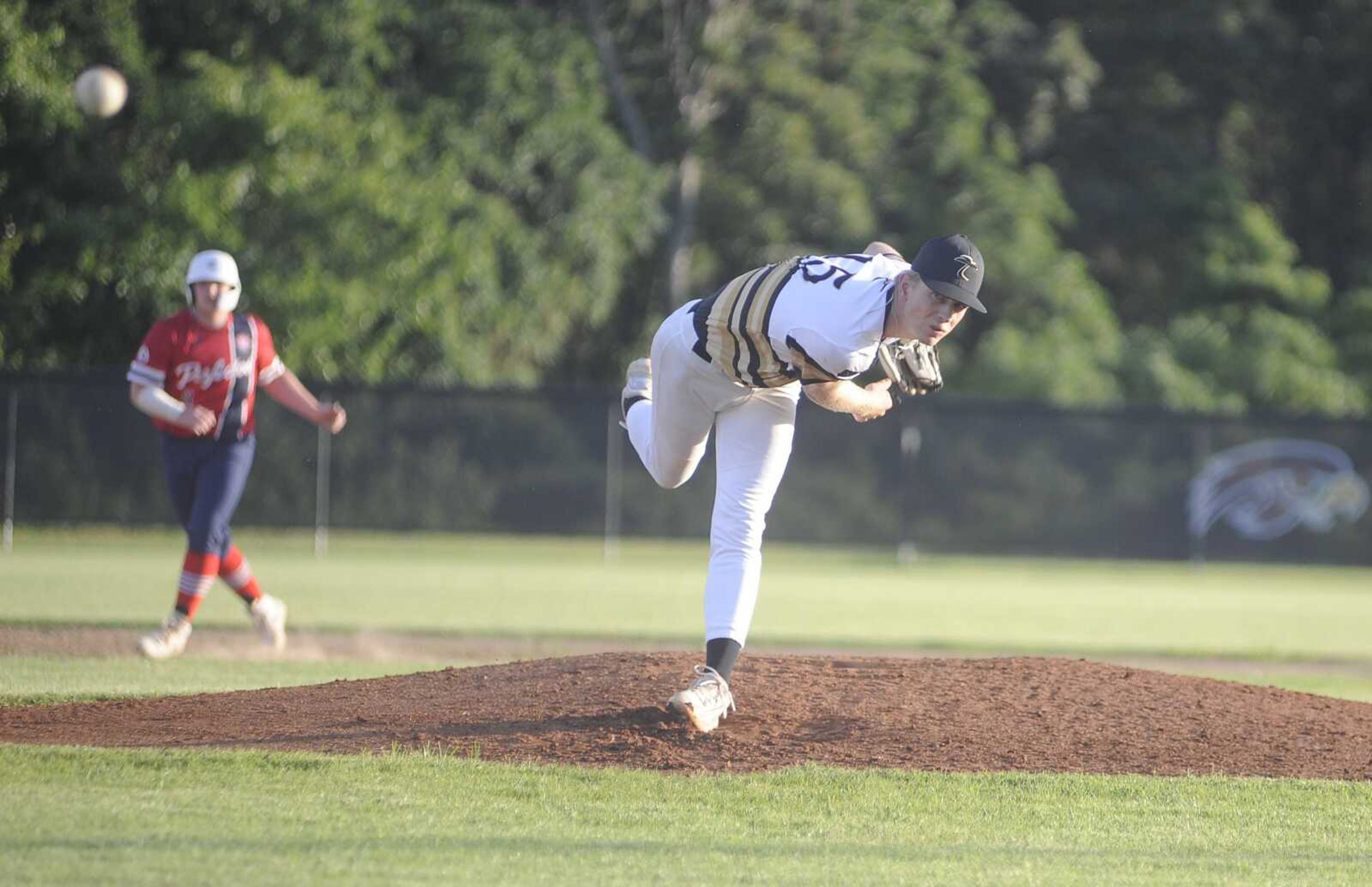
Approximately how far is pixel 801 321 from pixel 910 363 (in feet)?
1.51

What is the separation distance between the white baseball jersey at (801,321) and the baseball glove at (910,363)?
10 cm

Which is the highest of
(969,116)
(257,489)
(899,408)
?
(969,116)

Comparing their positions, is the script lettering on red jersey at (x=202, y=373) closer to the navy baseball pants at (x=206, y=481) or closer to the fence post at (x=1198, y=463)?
the navy baseball pants at (x=206, y=481)

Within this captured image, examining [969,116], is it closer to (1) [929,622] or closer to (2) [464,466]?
(2) [464,466]

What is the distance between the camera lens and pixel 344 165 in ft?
74.7

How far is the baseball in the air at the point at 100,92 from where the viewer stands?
1644 centimetres

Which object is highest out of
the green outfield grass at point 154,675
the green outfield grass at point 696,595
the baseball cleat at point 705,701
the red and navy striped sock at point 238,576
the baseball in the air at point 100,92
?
the baseball in the air at point 100,92

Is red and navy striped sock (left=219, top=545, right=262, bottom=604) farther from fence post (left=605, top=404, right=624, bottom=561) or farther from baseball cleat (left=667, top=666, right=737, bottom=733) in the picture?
fence post (left=605, top=404, right=624, bottom=561)

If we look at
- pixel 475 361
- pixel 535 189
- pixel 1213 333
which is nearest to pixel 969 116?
pixel 1213 333

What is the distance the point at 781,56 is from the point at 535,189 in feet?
19.7

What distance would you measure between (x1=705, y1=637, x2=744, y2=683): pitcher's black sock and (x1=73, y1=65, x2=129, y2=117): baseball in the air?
514 inches

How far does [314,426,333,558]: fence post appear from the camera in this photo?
20.4 meters

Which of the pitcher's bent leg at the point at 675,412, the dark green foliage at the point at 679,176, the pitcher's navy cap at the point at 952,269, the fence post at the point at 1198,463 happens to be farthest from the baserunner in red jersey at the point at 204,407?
the fence post at the point at 1198,463

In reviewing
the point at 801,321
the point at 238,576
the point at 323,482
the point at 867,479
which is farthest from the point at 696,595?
the point at 801,321
